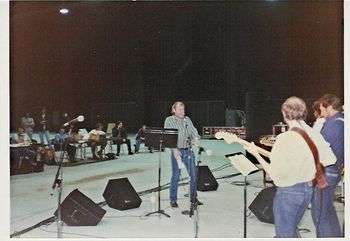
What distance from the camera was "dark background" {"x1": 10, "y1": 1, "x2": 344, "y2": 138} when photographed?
11.5 ft

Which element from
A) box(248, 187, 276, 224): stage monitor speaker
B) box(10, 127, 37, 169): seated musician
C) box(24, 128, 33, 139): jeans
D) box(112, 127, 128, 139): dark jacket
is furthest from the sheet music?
box(112, 127, 128, 139): dark jacket

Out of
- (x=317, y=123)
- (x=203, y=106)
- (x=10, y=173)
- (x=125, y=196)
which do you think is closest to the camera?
(x=317, y=123)

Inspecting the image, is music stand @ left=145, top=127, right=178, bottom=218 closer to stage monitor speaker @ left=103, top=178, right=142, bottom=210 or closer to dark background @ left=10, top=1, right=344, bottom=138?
stage monitor speaker @ left=103, top=178, right=142, bottom=210

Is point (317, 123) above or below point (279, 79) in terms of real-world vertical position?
below

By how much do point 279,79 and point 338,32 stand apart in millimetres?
1014

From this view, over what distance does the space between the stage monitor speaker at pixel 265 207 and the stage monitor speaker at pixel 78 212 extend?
1585 mm

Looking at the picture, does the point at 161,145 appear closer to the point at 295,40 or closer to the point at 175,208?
the point at 175,208

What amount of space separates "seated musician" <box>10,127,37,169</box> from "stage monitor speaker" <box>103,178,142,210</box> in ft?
3.52

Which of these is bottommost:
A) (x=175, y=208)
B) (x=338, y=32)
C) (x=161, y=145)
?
(x=175, y=208)

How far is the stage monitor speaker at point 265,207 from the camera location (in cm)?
337

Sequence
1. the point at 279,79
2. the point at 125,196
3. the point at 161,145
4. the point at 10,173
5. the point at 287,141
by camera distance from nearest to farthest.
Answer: the point at 287,141 < the point at 10,173 < the point at 161,145 < the point at 125,196 < the point at 279,79

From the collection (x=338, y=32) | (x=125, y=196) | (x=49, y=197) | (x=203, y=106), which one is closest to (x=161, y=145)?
(x=125, y=196)

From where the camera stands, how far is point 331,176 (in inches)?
108

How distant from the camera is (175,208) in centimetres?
394
